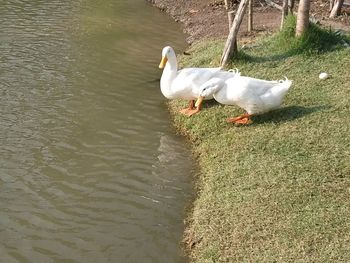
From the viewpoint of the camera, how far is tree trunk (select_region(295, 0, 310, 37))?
976 centimetres

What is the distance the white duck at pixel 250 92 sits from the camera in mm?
7465

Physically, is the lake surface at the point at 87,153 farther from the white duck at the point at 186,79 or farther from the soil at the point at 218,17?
the soil at the point at 218,17

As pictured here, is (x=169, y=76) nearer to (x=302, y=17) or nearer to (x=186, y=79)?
(x=186, y=79)

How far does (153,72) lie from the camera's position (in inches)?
445

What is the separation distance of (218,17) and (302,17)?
562cm

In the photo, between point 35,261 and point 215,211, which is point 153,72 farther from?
point 35,261

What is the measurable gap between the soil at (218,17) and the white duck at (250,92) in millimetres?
4720

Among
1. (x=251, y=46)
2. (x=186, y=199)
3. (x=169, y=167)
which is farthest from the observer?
(x=251, y=46)

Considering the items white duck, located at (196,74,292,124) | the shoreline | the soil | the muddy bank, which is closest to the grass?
the shoreline

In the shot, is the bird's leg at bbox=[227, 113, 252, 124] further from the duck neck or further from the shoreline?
the duck neck

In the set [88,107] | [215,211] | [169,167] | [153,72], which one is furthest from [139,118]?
[215,211]

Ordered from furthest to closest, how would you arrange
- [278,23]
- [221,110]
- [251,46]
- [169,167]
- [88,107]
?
[278,23] → [251,46] → [88,107] → [221,110] → [169,167]

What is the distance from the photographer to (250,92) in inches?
293

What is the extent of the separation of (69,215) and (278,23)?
9116mm
